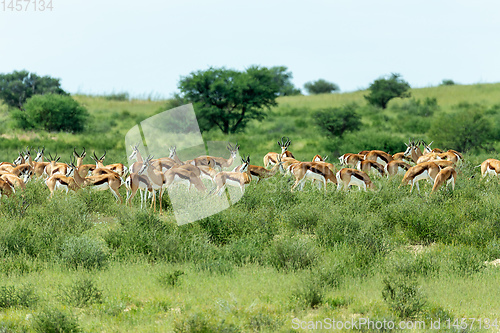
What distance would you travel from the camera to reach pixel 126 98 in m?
56.4

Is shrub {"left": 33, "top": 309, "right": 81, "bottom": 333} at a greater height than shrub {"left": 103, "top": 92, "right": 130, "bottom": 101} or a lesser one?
lesser

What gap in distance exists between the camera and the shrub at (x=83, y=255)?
6902 millimetres

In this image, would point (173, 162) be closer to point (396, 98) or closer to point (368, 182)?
point (368, 182)

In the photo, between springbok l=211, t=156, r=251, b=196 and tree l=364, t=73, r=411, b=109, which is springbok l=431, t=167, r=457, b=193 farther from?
tree l=364, t=73, r=411, b=109

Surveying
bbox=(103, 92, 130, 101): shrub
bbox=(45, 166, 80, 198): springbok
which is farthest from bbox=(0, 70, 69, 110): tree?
bbox=(45, 166, 80, 198): springbok

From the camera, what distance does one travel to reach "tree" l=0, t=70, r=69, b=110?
45562 millimetres

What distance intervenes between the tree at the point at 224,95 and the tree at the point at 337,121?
4707 mm

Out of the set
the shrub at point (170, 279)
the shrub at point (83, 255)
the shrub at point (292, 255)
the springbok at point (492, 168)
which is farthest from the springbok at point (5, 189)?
the springbok at point (492, 168)

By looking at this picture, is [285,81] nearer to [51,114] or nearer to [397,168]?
[51,114]

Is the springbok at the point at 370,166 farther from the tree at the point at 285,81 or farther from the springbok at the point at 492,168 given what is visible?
the tree at the point at 285,81

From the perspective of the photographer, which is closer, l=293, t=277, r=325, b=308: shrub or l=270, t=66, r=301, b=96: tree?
l=293, t=277, r=325, b=308: shrub

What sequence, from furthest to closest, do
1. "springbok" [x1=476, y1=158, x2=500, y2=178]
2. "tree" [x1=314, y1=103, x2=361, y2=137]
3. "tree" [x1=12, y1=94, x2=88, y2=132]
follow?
1. "tree" [x1=12, y1=94, x2=88, y2=132]
2. "tree" [x1=314, y1=103, x2=361, y2=137]
3. "springbok" [x1=476, y1=158, x2=500, y2=178]

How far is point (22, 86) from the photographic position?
46.6 metres

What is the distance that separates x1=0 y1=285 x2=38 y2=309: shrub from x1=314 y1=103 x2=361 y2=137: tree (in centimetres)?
2776
